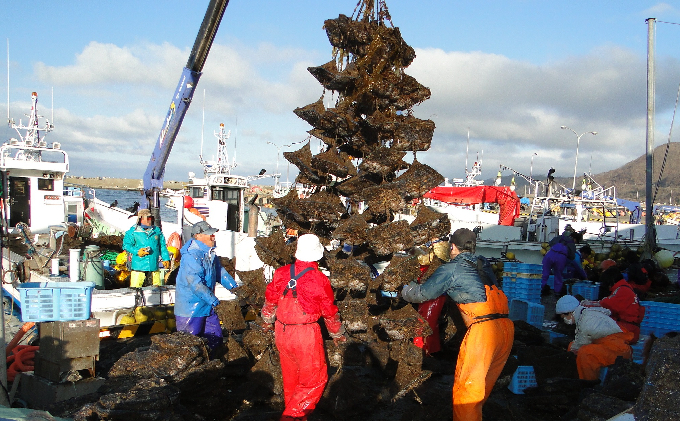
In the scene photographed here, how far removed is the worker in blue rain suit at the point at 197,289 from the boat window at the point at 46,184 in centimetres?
1553

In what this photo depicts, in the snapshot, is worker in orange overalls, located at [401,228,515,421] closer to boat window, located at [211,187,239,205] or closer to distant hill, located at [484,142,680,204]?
boat window, located at [211,187,239,205]

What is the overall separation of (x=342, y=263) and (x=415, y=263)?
2.80ft

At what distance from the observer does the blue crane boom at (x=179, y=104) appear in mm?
9133

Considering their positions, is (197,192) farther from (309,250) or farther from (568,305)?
(568,305)

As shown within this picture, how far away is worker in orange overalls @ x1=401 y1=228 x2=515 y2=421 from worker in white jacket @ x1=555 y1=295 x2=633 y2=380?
172 centimetres

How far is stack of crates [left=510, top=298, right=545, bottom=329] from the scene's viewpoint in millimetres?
7898

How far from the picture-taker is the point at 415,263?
17.6ft

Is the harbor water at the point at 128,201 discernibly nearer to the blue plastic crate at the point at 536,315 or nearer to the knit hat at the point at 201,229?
the knit hat at the point at 201,229

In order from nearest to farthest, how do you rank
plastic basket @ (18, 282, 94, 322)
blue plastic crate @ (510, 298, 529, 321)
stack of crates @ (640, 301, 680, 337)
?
plastic basket @ (18, 282, 94, 322)
stack of crates @ (640, 301, 680, 337)
blue plastic crate @ (510, 298, 529, 321)

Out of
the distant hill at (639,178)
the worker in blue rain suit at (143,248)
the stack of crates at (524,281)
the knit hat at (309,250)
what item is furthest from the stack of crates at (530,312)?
the distant hill at (639,178)

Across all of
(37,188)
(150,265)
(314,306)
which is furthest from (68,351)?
(37,188)

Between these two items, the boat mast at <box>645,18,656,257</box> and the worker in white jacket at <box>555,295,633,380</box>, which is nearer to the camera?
the worker in white jacket at <box>555,295,633,380</box>

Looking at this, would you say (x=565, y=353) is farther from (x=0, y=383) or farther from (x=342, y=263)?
(x=0, y=383)

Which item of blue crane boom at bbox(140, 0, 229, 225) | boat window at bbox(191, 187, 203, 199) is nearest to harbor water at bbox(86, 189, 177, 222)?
boat window at bbox(191, 187, 203, 199)
